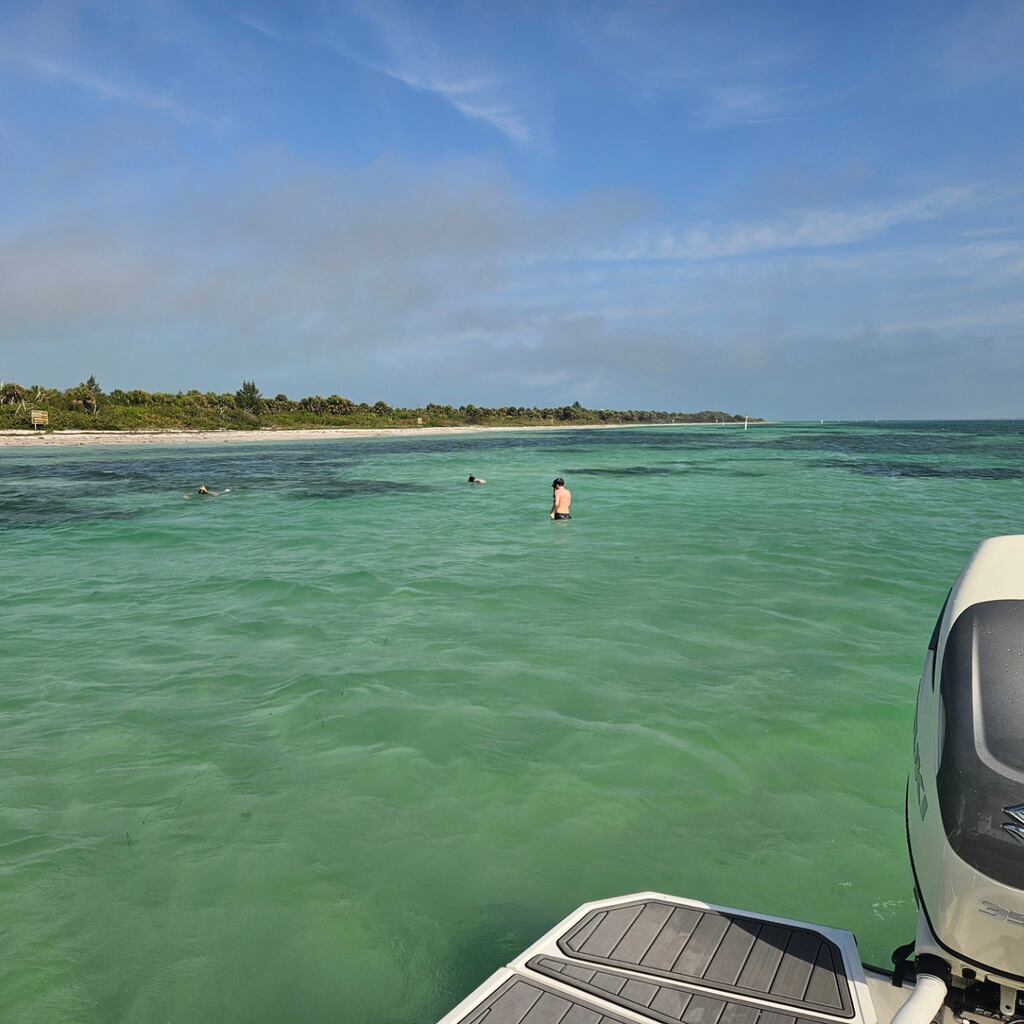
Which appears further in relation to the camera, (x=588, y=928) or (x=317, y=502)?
(x=317, y=502)

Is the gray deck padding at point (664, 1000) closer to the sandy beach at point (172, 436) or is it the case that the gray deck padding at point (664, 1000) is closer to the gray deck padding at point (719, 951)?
the gray deck padding at point (719, 951)

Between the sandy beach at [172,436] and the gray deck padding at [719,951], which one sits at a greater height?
the sandy beach at [172,436]

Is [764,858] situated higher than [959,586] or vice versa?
[959,586]

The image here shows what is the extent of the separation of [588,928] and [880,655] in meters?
6.16

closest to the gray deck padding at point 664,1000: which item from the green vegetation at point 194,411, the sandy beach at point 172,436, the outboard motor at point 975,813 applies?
the outboard motor at point 975,813

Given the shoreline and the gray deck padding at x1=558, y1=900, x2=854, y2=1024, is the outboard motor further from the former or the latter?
the shoreline

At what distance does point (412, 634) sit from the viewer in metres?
8.93

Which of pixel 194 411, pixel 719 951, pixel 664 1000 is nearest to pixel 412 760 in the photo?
pixel 719 951

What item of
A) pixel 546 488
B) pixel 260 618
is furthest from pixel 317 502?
pixel 260 618

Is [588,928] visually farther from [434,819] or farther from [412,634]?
[412,634]

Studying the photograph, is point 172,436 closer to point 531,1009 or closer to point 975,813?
point 531,1009

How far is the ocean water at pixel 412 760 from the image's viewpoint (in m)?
3.74

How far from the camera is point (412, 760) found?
567cm

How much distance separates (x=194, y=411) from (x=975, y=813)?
89128 mm
